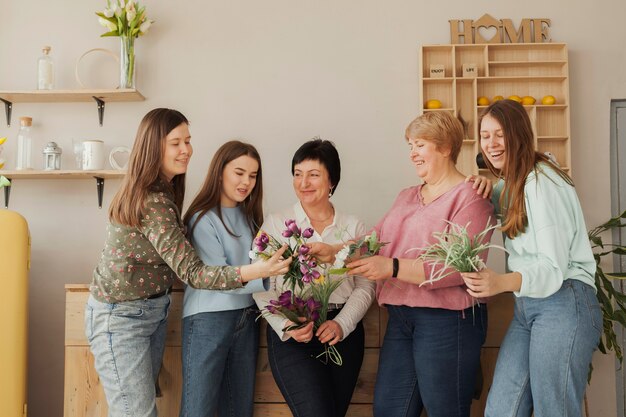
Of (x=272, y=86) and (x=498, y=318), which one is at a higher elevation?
(x=272, y=86)

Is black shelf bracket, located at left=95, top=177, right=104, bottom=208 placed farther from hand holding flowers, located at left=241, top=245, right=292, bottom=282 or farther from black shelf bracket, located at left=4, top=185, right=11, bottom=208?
hand holding flowers, located at left=241, top=245, right=292, bottom=282

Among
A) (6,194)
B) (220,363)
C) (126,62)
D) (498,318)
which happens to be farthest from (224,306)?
(6,194)

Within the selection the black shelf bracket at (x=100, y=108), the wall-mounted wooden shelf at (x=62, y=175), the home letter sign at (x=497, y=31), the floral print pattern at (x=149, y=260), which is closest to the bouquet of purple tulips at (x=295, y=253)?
the floral print pattern at (x=149, y=260)

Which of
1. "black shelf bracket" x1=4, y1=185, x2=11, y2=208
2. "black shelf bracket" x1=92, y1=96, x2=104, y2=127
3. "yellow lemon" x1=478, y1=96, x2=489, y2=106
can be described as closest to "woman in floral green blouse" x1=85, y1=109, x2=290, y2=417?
"black shelf bracket" x1=92, y1=96, x2=104, y2=127

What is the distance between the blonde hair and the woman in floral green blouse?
671 millimetres

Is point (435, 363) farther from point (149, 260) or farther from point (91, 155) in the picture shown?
point (91, 155)

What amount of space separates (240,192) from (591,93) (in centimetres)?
242

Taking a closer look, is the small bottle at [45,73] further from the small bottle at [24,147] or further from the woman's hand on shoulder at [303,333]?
the woman's hand on shoulder at [303,333]

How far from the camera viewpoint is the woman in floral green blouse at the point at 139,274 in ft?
6.88

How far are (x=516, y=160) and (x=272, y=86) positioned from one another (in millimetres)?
2039

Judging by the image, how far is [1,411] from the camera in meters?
2.80

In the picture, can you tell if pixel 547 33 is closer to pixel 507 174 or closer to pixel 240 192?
pixel 507 174

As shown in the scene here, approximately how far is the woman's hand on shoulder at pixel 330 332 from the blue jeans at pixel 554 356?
1.99ft

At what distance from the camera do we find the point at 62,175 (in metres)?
3.54
